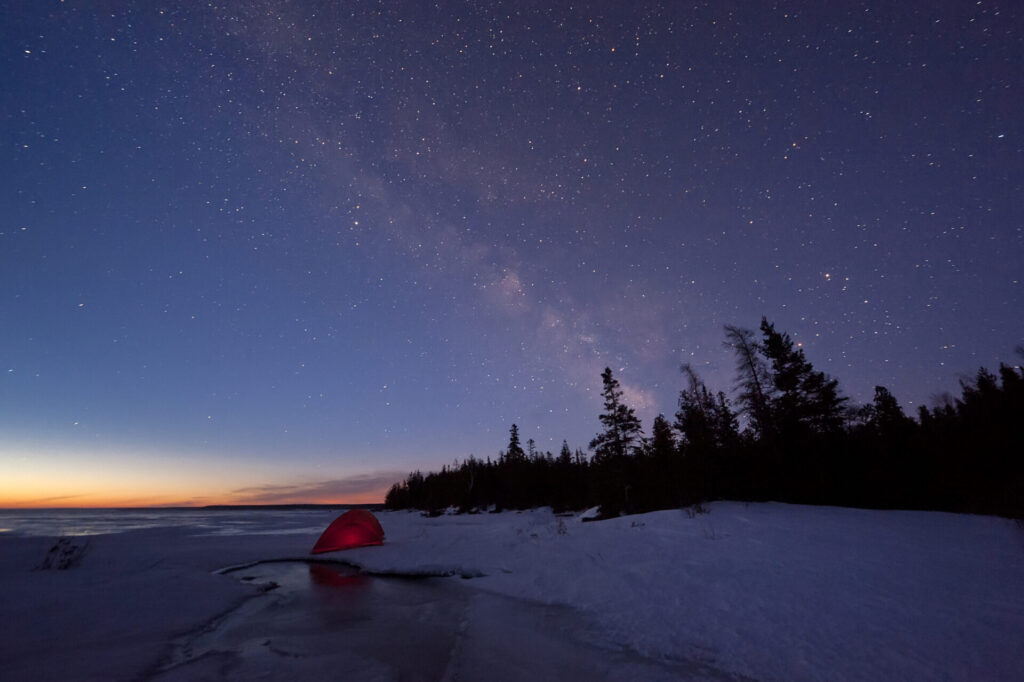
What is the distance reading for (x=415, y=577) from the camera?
1038 centimetres

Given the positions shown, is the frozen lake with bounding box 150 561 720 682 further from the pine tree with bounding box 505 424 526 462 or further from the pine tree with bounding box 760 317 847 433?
the pine tree with bounding box 505 424 526 462

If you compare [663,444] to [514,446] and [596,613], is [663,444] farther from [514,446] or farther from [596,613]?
[514,446]

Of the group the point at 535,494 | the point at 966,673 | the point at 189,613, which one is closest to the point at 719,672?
the point at 966,673

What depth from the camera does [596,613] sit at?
20.8 feet

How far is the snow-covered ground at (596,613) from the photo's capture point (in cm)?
423

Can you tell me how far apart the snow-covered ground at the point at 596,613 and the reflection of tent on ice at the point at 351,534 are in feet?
12.3

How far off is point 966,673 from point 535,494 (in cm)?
4967

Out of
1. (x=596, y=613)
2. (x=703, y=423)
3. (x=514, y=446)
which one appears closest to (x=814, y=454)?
(x=703, y=423)

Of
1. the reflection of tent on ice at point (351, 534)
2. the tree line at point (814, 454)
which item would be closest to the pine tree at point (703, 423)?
the tree line at point (814, 454)

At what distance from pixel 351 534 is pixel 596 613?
443 inches

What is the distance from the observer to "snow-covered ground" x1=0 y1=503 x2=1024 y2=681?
4.23 metres

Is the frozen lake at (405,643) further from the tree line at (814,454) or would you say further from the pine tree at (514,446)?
the pine tree at (514,446)

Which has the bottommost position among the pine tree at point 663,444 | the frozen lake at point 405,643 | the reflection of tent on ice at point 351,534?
the frozen lake at point 405,643

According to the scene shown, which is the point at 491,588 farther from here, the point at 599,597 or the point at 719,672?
the point at 719,672
